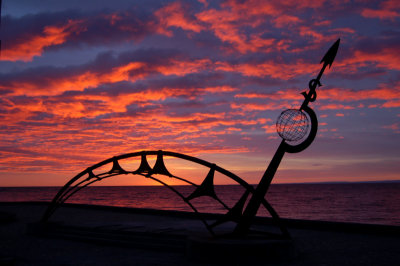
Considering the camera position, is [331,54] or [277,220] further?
[277,220]

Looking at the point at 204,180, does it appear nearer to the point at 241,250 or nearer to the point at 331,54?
the point at 241,250

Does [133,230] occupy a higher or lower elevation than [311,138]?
lower

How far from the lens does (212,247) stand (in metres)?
10.5

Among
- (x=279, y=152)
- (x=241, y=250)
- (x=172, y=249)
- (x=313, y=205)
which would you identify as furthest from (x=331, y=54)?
(x=313, y=205)

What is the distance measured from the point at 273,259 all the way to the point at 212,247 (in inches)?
65.5

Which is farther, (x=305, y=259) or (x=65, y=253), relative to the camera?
(x=65, y=253)

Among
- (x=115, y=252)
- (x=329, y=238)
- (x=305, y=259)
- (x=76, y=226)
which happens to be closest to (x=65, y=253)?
(x=115, y=252)

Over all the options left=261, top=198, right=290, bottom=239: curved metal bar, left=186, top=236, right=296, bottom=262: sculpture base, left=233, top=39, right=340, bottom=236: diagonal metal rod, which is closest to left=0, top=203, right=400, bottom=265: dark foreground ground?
left=186, top=236, right=296, bottom=262: sculpture base

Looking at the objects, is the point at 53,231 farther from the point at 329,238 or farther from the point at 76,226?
the point at 329,238

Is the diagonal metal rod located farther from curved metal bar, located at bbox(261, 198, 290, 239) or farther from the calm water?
the calm water

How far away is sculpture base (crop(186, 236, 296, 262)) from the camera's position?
10.3 metres

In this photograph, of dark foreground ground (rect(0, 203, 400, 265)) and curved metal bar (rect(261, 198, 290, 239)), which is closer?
dark foreground ground (rect(0, 203, 400, 265))

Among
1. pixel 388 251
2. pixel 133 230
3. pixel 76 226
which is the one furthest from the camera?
pixel 76 226

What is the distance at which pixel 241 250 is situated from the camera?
10281mm
